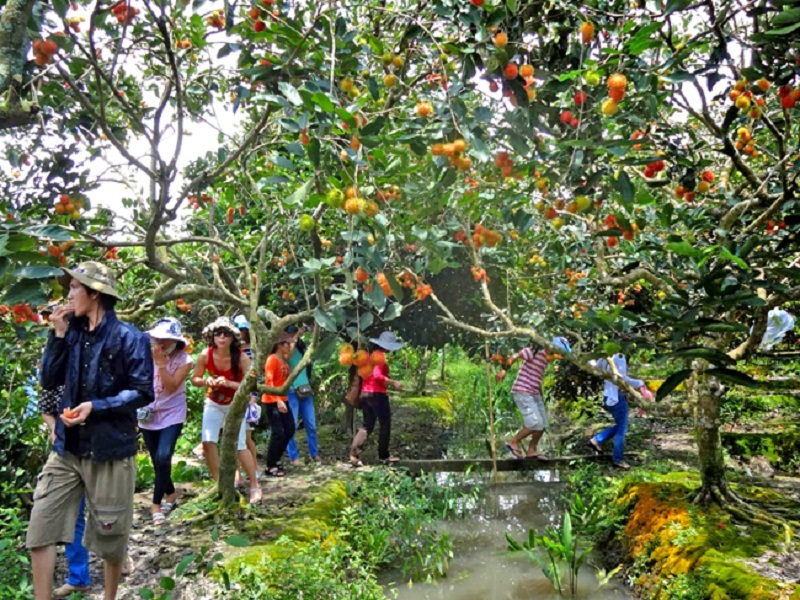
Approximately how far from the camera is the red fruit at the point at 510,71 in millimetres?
1890

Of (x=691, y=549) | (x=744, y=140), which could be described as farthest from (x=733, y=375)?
(x=744, y=140)

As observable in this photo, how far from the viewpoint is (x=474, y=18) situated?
1.94 meters

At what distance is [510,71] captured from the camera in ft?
6.21

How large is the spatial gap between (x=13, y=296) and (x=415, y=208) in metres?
1.72

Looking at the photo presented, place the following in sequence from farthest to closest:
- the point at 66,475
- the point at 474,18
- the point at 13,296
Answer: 1. the point at 66,475
2. the point at 474,18
3. the point at 13,296

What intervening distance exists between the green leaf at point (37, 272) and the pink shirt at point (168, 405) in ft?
8.91

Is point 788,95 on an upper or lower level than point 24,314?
upper

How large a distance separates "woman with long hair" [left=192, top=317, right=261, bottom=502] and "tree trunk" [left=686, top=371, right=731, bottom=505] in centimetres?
311

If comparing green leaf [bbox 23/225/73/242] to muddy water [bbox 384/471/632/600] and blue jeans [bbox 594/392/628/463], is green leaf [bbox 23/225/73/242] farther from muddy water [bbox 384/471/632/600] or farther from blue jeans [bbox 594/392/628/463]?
blue jeans [bbox 594/392/628/463]

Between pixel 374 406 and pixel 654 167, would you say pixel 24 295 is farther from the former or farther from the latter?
pixel 374 406

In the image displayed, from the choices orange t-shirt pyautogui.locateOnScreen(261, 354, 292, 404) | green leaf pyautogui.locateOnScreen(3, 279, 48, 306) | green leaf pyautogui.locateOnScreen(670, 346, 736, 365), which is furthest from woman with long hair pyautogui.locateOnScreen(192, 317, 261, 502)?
green leaf pyautogui.locateOnScreen(670, 346, 736, 365)

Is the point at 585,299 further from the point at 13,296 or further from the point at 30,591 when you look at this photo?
the point at 13,296

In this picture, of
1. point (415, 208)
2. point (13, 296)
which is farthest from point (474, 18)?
point (13, 296)

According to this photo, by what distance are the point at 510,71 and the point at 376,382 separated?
176 inches
